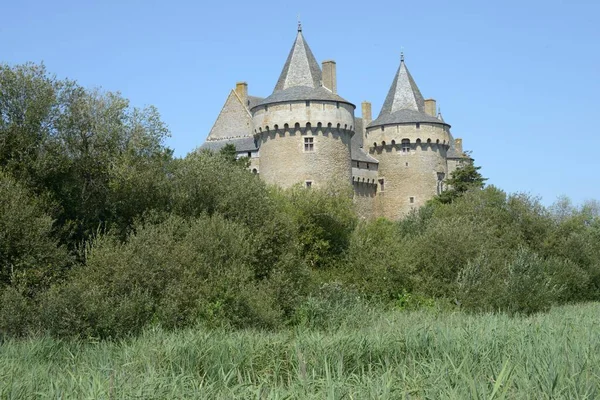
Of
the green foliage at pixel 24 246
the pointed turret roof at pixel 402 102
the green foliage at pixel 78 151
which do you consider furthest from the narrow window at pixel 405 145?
the green foliage at pixel 24 246

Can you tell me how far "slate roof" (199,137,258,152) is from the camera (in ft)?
152

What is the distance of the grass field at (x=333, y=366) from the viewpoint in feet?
24.7

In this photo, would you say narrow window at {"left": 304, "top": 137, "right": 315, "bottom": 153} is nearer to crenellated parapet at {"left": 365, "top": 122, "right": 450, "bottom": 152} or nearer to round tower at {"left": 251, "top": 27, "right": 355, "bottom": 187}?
round tower at {"left": 251, "top": 27, "right": 355, "bottom": 187}

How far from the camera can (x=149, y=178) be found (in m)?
21.1

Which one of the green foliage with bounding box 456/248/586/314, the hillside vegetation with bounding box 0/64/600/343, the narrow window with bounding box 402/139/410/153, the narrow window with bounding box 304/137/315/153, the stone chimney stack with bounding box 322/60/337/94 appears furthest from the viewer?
the narrow window with bounding box 402/139/410/153

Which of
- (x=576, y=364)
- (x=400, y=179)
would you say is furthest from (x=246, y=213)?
(x=400, y=179)

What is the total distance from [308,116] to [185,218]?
2139 cm

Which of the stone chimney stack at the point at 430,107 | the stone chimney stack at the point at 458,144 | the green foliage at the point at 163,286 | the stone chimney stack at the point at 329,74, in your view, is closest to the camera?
the green foliage at the point at 163,286

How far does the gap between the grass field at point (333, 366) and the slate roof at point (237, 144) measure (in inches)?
1288

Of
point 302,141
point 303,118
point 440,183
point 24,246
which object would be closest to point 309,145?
point 302,141

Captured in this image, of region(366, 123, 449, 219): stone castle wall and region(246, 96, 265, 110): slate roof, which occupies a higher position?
region(246, 96, 265, 110): slate roof

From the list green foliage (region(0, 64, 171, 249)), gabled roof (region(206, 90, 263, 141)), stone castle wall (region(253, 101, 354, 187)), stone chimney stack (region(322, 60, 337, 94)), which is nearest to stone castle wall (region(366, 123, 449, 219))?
stone chimney stack (region(322, 60, 337, 94))

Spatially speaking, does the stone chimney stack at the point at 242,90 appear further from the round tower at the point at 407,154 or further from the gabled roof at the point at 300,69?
the round tower at the point at 407,154

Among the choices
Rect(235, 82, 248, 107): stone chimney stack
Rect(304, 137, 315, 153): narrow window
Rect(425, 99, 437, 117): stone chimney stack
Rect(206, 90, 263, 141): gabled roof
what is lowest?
Rect(304, 137, 315, 153): narrow window
